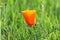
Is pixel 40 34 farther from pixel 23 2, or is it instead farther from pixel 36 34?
pixel 23 2

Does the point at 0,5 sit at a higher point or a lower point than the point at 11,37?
→ higher

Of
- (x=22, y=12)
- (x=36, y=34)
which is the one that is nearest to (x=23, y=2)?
(x=22, y=12)
